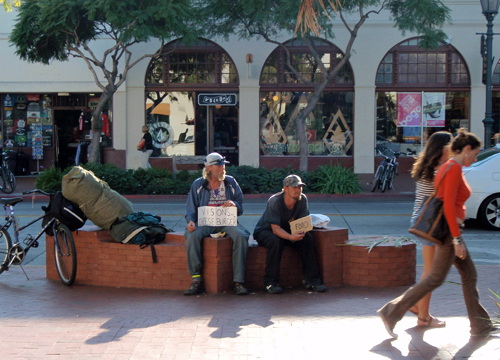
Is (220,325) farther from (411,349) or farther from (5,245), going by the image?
(5,245)

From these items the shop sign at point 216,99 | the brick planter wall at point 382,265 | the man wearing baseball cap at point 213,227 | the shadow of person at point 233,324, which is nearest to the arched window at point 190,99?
the shop sign at point 216,99

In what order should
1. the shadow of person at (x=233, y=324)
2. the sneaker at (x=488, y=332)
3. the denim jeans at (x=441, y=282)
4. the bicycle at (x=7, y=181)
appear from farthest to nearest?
1. the bicycle at (x=7, y=181)
2. the shadow of person at (x=233, y=324)
3. the sneaker at (x=488, y=332)
4. the denim jeans at (x=441, y=282)

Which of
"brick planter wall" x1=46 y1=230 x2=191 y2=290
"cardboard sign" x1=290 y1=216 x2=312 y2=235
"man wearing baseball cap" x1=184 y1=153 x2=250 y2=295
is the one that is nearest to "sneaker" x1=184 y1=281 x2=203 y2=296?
"man wearing baseball cap" x1=184 y1=153 x2=250 y2=295

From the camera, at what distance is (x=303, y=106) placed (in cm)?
2220

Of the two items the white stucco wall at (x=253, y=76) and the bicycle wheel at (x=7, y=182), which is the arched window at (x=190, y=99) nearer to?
the white stucco wall at (x=253, y=76)

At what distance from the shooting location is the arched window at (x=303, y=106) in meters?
22.1

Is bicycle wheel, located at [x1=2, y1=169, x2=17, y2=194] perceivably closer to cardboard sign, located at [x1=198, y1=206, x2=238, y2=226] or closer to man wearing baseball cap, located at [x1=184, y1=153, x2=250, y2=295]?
man wearing baseball cap, located at [x1=184, y1=153, x2=250, y2=295]

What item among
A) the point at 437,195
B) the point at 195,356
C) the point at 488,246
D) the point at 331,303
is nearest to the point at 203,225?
the point at 331,303

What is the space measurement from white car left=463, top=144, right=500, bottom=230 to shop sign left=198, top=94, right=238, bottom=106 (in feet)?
41.6

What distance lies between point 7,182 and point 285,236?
13.7 metres

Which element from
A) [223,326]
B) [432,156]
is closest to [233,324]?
[223,326]

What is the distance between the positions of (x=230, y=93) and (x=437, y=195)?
18011 millimetres

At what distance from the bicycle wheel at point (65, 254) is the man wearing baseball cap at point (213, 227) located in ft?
4.53

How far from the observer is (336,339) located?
16.1 feet
